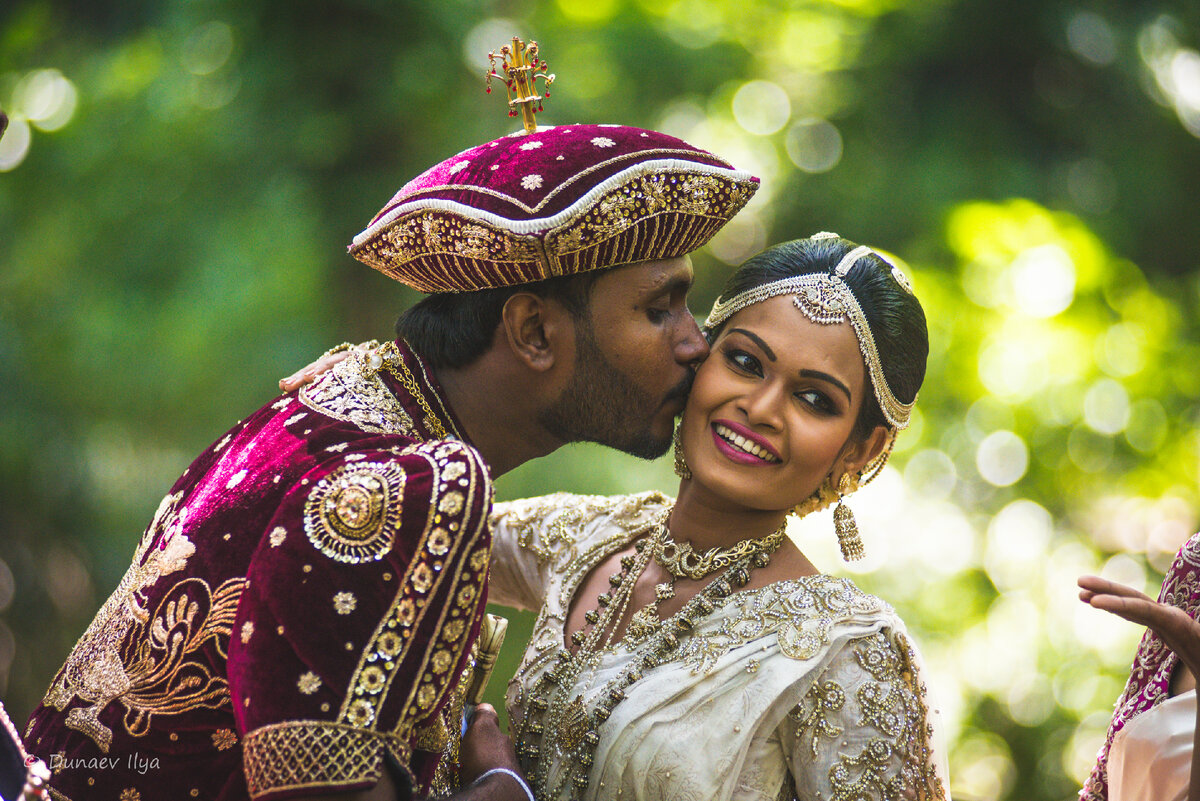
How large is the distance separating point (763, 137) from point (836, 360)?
232 inches

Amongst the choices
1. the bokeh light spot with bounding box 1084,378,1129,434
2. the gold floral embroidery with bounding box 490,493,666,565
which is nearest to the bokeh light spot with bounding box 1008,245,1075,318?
the bokeh light spot with bounding box 1084,378,1129,434

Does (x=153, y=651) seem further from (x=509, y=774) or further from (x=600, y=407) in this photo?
(x=600, y=407)

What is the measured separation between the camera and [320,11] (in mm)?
7035

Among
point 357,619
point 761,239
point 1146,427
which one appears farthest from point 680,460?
point 761,239

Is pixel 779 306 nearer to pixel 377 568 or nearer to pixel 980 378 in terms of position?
pixel 377 568

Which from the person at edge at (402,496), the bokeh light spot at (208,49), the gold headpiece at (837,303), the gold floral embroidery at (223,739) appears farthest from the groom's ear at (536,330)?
the bokeh light spot at (208,49)

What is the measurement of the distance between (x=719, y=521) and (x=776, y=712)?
1.61 feet

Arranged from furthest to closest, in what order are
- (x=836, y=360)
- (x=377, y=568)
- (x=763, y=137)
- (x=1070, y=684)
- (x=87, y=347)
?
(x=763, y=137) → (x=87, y=347) → (x=1070, y=684) → (x=836, y=360) → (x=377, y=568)

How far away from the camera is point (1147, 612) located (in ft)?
6.30

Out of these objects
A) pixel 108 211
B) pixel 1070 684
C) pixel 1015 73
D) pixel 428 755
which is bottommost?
pixel 1070 684

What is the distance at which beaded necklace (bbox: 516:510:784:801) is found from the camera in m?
2.44

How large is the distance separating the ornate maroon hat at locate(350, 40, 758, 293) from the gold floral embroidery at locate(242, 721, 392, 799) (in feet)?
3.20

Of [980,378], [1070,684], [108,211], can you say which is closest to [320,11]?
[108,211]

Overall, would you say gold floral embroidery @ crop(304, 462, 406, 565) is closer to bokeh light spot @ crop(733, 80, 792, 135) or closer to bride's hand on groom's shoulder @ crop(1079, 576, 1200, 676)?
bride's hand on groom's shoulder @ crop(1079, 576, 1200, 676)
